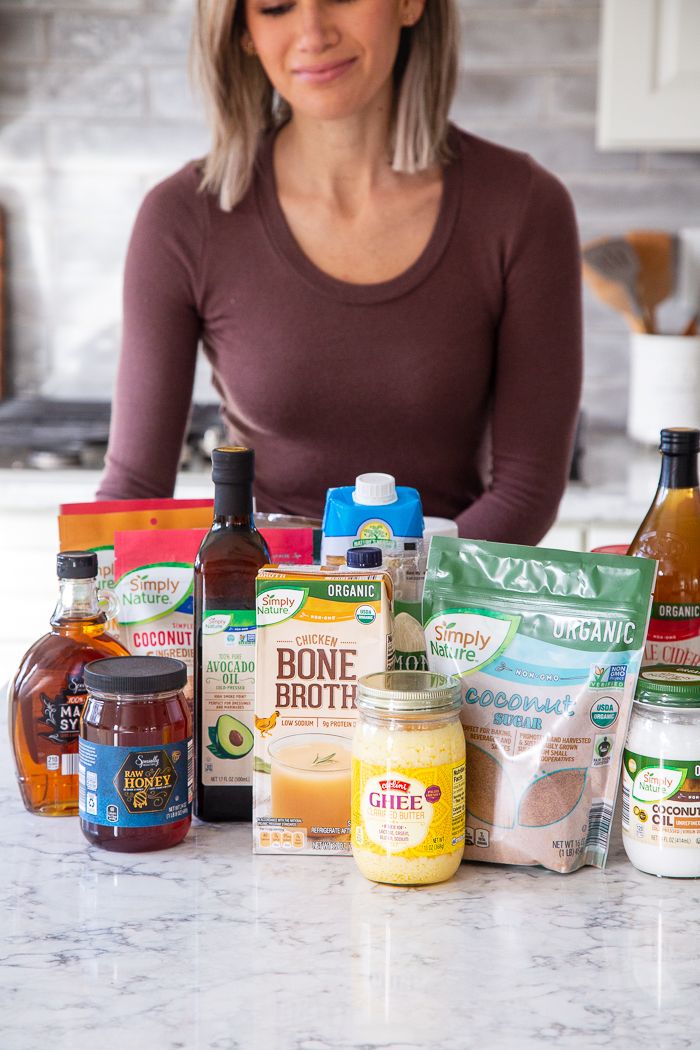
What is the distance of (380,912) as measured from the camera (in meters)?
0.80

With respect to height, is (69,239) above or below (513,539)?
above

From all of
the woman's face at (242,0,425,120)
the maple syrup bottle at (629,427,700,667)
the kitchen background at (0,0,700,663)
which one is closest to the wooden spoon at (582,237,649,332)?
the kitchen background at (0,0,700,663)

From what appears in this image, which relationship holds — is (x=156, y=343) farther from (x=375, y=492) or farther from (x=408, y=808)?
(x=408, y=808)

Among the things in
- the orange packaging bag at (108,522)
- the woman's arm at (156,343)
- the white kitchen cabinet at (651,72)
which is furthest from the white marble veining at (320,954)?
the white kitchen cabinet at (651,72)

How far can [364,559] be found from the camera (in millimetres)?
881

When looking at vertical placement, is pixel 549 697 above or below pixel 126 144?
below

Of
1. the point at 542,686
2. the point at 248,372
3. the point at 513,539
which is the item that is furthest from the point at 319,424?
the point at 542,686

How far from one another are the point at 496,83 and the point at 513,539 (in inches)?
61.6

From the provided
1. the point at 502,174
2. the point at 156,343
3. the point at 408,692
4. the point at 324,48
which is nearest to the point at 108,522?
the point at 408,692

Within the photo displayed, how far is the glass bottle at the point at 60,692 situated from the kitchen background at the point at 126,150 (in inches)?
69.9

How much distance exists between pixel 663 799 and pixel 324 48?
38.2 inches

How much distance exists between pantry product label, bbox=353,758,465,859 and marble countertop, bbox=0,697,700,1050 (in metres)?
0.03

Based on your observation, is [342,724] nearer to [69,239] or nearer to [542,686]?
[542,686]

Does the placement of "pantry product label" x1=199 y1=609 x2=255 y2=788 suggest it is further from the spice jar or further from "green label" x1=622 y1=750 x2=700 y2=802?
"green label" x1=622 y1=750 x2=700 y2=802
